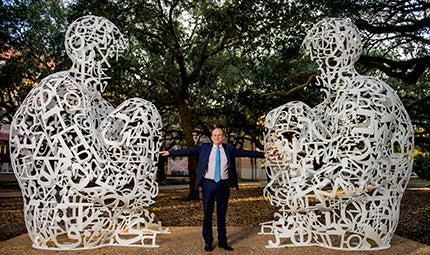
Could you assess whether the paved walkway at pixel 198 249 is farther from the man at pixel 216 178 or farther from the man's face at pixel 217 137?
the man's face at pixel 217 137

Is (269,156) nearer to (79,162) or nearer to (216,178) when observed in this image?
(216,178)

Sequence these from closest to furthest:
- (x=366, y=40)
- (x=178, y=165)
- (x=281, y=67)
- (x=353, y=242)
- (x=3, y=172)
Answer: (x=353, y=242), (x=366, y=40), (x=281, y=67), (x=3, y=172), (x=178, y=165)

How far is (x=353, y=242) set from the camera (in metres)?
6.87

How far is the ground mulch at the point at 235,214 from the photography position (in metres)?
8.88

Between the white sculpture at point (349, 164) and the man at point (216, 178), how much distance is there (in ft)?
2.92

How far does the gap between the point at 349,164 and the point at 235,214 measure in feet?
17.8

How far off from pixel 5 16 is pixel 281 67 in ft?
29.3

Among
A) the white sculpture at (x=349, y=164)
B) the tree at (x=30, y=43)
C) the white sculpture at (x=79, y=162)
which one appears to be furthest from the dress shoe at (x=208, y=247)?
the tree at (x=30, y=43)

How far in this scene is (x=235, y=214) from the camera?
11.5 meters

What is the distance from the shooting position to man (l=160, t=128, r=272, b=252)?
20.9 feet

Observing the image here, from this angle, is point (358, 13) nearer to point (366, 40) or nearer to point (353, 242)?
point (366, 40)

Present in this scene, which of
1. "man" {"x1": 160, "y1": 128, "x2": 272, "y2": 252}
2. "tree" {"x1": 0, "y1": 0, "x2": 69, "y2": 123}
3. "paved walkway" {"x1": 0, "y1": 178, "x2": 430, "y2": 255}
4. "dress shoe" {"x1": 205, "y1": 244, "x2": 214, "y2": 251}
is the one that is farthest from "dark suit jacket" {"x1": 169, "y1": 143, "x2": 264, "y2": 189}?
"tree" {"x1": 0, "y1": 0, "x2": 69, "y2": 123}

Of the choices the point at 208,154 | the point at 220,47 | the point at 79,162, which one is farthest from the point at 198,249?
the point at 220,47

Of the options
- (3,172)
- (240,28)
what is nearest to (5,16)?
(240,28)
